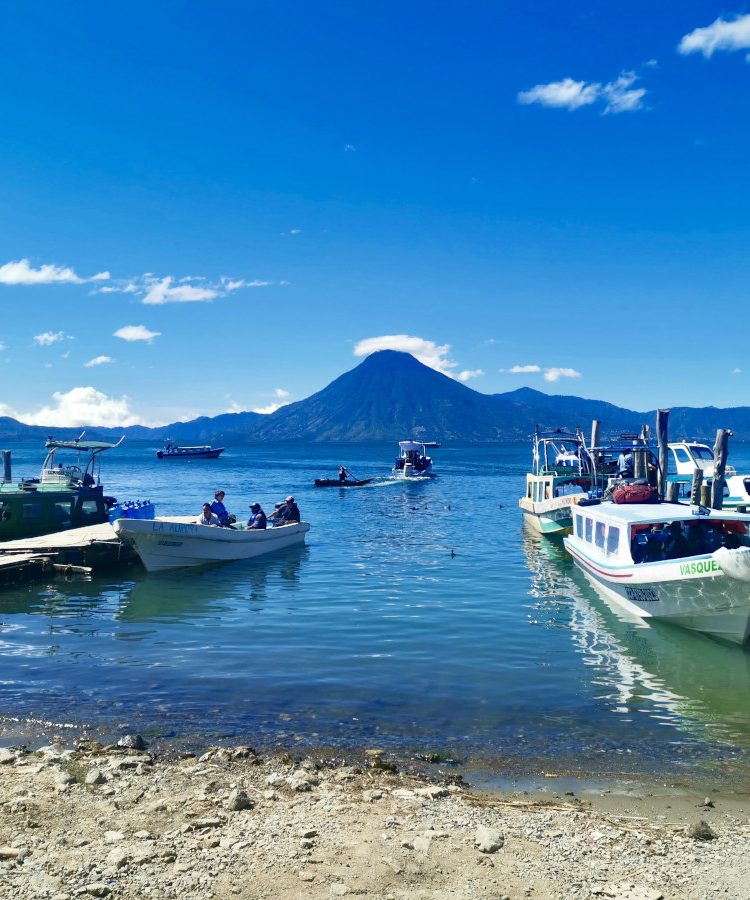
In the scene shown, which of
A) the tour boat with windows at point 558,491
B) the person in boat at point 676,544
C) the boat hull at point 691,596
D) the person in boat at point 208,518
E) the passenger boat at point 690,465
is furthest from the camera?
the passenger boat at point 690,465

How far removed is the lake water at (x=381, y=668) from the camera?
458 inches

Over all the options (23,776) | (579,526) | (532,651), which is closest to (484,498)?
(579,526)

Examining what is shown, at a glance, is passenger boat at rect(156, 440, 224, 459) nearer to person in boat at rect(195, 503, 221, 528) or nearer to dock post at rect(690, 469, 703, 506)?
person in boat at rect(195, 503, 221, 528)

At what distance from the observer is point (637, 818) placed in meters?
8.85

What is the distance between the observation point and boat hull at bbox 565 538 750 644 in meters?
16.0

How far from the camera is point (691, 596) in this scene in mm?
16953

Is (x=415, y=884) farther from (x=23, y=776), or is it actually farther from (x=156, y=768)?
(x=23, y=776)

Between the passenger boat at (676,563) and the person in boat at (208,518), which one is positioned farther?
the person in boat at (208,518)

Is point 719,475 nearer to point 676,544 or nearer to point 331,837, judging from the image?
point 676,544

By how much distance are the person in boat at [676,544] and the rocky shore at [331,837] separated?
10.8 meters

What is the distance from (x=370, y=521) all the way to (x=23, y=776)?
36.8 meters

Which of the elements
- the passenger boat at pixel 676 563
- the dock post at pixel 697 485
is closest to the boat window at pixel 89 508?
the passenger boat at pixel 676 563

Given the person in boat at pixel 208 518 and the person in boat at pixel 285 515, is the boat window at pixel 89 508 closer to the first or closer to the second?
the person in boat at pixel 208 518

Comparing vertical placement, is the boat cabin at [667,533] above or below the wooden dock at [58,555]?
above
